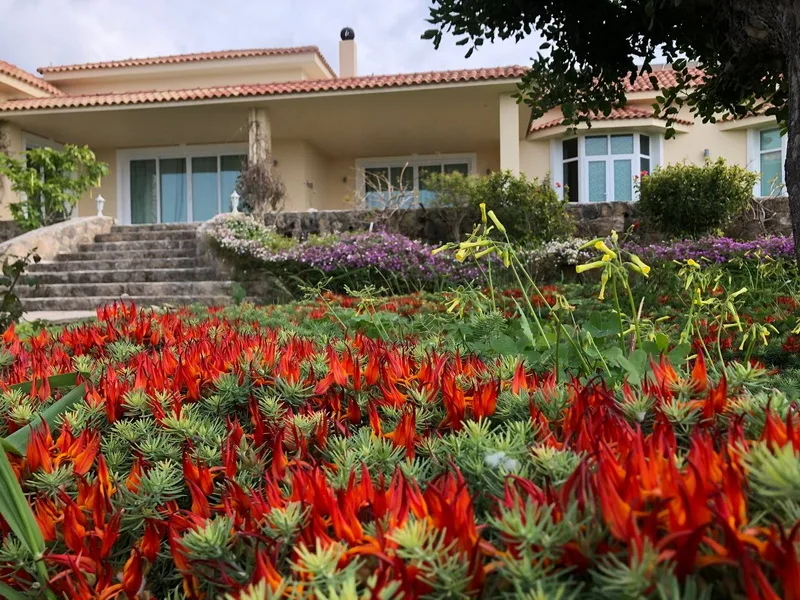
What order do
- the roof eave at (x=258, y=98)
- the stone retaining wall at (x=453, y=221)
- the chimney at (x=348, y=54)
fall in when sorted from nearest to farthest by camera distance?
the stone retaining wall at (x=453, y=221) → the roof eave at (x=258, y=98) → the chimney at (x=348, y=54)

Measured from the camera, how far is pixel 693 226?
9734mm

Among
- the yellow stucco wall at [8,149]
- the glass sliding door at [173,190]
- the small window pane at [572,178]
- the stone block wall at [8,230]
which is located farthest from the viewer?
the glass sliding door at [173,190]

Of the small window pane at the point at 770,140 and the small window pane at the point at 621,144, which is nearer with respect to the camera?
the small window pane at the point at 770,140

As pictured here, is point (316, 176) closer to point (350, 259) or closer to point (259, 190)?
point (259, 190)

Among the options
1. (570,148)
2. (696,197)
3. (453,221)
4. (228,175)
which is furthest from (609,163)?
(228,175)

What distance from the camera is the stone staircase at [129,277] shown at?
349 inches

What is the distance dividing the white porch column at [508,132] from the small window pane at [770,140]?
313 inches

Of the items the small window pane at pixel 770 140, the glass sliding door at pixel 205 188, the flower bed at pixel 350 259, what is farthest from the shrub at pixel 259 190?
the small window pane at pixel 770 140

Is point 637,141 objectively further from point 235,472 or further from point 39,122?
point 235,472

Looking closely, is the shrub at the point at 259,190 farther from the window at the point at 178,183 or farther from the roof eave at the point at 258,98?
the window at the point at 178,183

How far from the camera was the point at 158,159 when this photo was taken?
1596 cm

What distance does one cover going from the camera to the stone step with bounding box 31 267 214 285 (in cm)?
966

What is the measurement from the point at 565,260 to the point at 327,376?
26.0ft

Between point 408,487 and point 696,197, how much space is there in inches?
406
